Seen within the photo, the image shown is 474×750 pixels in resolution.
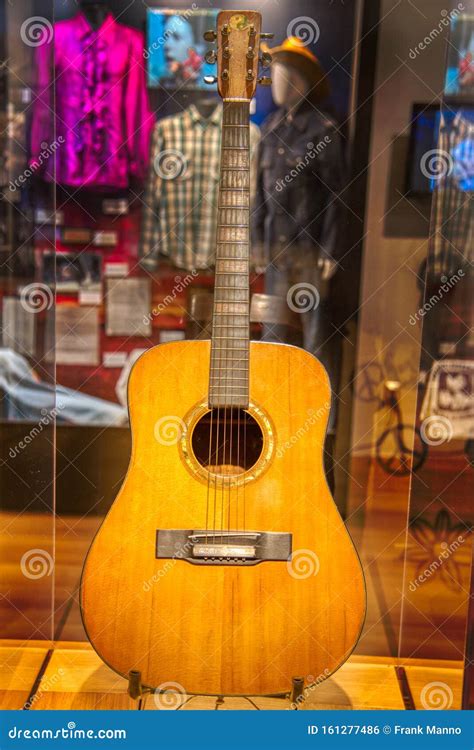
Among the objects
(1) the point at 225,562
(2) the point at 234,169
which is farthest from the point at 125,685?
(2) the point at 234,169

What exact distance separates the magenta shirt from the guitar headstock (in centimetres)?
53

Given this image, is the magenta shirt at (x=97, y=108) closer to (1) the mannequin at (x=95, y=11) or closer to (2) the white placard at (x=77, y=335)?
(1) the mannequin at (x=95, y=11)

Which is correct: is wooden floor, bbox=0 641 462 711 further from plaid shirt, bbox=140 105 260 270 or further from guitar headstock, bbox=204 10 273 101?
guitar headstock, bbox=204 10 273 101

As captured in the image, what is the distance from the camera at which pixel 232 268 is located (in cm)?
170

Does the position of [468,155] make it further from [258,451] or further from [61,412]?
[61,412]

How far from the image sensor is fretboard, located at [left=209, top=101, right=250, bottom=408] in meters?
1.68

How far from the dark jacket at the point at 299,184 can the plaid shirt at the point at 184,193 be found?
0.18 ft

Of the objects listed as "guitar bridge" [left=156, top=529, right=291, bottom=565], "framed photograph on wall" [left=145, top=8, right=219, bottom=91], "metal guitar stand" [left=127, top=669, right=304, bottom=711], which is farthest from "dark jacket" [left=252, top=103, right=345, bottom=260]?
"metal guitar stand" [left=127, top=669, right=304, bottom=711]

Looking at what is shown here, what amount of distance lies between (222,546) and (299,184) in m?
1.09

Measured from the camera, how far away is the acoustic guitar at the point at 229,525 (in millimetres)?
1684

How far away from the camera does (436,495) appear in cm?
202

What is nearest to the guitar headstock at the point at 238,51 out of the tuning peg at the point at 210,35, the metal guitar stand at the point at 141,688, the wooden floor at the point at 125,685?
the tuning peg at the point at 210,35

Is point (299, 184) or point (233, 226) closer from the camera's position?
point (233, 226)

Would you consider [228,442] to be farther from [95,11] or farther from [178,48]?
[95,11]
